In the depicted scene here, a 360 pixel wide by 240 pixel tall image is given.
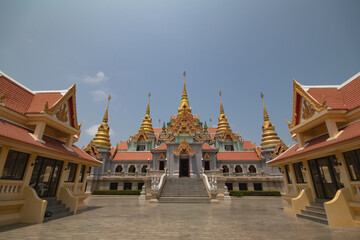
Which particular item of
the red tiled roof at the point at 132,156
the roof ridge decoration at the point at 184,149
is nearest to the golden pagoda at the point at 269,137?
the roof ridge decoration at the point at 184,149

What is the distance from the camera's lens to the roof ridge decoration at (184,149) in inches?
1014

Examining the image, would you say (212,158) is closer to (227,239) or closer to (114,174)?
(114,174)

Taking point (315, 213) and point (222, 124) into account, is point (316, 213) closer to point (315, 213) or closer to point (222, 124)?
point (315, 213)

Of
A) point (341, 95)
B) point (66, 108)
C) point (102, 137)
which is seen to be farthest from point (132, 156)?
point (341, 95)

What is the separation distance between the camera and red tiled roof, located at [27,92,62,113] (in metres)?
9.45

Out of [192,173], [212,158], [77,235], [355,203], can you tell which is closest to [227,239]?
[77,235]

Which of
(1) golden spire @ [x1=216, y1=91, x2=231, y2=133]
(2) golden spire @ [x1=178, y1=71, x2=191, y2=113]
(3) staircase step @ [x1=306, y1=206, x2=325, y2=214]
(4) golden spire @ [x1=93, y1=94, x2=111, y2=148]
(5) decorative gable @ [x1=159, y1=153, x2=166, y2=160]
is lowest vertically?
(3) staircase step @ [x1=306, y1=206, x2=325, y2=214]

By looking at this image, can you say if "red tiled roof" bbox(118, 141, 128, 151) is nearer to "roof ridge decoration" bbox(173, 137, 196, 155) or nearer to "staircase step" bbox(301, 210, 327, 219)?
"roof ridge decoration" bbox(173, 137, 196, 155)

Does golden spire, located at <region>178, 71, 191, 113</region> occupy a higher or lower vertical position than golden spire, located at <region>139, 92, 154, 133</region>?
higher

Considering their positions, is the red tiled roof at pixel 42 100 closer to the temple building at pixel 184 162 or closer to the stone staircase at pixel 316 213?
the temple building at pixel 184 162

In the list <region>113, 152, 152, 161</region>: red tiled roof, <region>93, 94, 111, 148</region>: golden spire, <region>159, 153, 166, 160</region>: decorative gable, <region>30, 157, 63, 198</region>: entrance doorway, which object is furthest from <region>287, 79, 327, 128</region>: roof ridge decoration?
<region>93, 94, 111, 148</region>: golden spire

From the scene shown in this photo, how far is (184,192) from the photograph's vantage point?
18281 millimetres

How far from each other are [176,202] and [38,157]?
37.3 feet

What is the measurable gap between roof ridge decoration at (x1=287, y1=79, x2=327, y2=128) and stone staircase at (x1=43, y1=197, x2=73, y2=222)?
44.4ft
